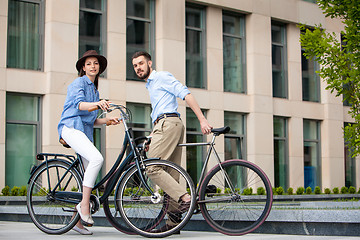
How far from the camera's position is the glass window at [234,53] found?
20688mm

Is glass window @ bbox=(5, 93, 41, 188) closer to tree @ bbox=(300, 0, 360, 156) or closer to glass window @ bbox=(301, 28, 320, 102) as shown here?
tree @ bbox=(300, 0, 360, 156)

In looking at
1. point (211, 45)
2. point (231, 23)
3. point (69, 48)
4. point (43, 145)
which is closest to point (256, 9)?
point (231, 23)

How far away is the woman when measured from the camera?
596 cm

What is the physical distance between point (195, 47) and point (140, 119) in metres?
3.37

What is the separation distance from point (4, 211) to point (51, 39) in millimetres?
7349

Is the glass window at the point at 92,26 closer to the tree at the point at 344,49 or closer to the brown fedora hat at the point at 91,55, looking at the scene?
the tree at the point at 344,49

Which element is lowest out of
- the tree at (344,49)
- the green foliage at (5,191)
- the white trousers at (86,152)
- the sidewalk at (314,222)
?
the green foliage at (5,191)

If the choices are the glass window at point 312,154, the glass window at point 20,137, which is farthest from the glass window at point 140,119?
the glass window at point 312,154

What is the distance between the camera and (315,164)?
23.3 m

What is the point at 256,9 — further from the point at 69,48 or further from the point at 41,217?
the point at 41,217

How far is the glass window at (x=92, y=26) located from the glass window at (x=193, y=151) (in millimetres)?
3734

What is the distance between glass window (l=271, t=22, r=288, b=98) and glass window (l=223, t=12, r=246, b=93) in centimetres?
150

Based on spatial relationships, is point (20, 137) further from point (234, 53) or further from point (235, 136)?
point (234, 53)

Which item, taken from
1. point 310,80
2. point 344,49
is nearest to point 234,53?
point 310,80
